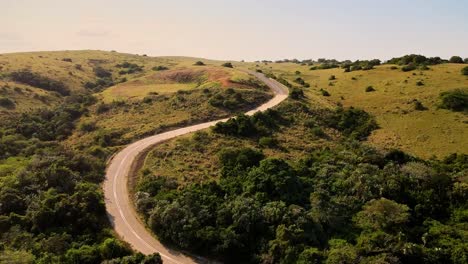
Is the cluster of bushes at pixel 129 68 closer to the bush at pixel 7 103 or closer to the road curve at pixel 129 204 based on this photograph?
the bush at pixel 7 103

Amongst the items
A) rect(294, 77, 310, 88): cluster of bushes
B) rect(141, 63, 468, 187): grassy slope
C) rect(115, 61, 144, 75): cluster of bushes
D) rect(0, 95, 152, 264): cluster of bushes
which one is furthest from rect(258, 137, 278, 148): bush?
rect(115, 61, 144, 75): cluster of bushes

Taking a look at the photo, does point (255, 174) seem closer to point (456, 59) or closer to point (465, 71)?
point (465, 71)

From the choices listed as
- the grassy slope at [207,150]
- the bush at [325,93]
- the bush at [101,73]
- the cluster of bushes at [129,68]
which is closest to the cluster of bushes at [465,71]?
the bush at [325,93]

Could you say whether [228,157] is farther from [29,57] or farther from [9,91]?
[29,57]

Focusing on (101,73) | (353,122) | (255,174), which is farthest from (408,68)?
(101,73)

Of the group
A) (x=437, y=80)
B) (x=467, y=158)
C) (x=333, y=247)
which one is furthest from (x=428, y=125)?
(x=333, y=247)
